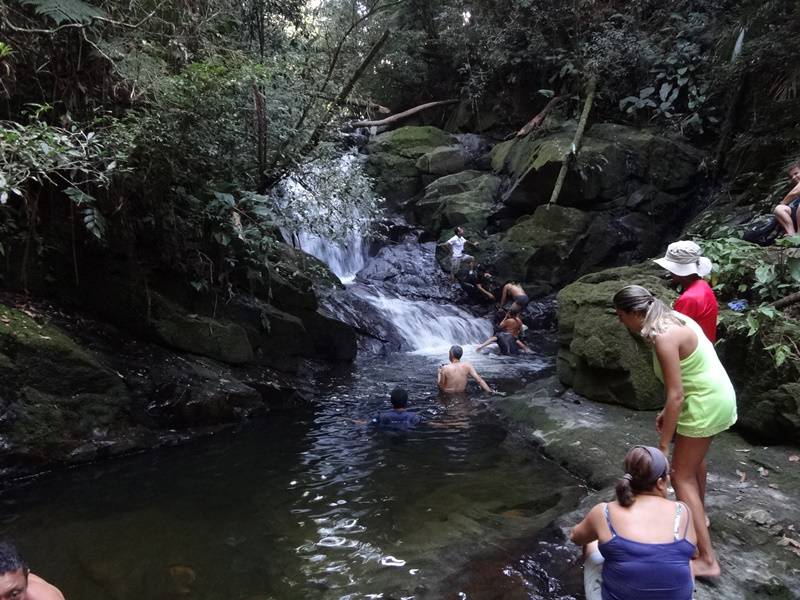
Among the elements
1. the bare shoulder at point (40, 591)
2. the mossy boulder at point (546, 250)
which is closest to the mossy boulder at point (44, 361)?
the bare shoulder at point (40, 591)


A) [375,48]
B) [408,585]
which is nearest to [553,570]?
[408,585]

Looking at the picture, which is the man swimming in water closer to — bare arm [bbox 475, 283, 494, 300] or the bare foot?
the bare foot

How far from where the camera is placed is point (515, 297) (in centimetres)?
1298

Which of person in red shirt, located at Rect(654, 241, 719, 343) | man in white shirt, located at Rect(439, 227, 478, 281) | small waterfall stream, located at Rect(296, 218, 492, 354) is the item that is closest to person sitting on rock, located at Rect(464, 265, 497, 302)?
man in white shirt, located at Rect(439, 227, 478, 281)

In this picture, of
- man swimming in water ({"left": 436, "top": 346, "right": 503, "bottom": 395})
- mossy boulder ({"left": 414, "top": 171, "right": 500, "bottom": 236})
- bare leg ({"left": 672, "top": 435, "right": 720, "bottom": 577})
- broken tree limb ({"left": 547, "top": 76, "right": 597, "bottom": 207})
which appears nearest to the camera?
bare leg ({"left": 672, "top": 435, "right": 720, "bottom": 577})

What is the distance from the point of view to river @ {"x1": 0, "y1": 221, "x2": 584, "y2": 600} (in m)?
3.72

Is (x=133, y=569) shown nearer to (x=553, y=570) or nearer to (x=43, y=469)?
(x=43, y=469)

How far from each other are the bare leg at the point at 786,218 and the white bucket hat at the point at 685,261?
15.2 ft

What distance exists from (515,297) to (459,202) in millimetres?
5702

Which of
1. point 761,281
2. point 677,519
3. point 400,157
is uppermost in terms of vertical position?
point 400,157

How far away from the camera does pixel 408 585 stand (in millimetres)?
3613

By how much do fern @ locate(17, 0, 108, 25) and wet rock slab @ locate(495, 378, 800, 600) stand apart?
21.2ft

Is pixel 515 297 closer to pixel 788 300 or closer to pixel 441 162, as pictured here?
pixel 788 300

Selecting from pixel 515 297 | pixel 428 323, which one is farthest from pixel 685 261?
pixel 428 323
